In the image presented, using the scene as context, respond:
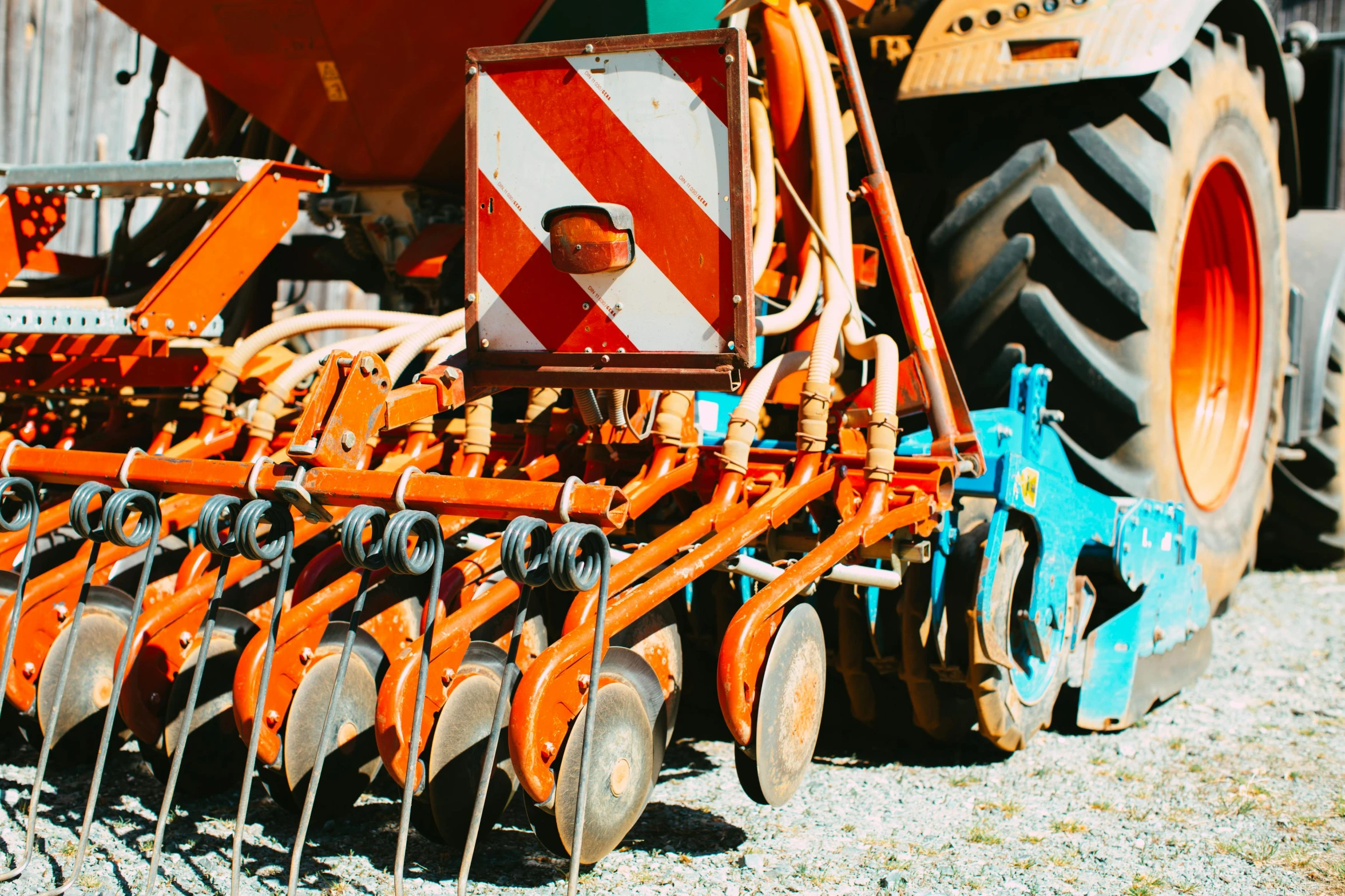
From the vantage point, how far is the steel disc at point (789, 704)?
1.93 m

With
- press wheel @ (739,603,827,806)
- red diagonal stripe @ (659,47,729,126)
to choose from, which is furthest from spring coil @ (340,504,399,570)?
red diagonal stripe @ (659,47,729,126)

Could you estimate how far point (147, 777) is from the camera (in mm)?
2482

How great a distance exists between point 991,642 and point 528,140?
1307 mm

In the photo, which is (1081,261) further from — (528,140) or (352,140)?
(352,140)

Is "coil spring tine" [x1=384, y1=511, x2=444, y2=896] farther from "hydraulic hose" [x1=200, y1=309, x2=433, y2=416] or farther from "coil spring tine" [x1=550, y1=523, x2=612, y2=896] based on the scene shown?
"hydraulic hose" [x1=200, y1=309, x2=433, y2=416]

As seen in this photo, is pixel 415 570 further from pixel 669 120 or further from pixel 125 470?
pixel 669 120

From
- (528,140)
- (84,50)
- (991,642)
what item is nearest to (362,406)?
(528,140)

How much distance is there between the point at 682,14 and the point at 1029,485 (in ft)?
4.49

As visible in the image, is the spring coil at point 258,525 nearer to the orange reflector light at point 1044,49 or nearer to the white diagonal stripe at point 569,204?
the white diagonal stripe at point 569,204

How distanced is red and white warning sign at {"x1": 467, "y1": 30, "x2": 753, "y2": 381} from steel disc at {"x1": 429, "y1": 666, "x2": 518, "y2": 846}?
1.97 feet

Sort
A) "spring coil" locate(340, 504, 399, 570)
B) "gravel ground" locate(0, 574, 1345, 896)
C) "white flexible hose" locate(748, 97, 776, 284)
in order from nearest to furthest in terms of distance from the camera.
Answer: "spring coil" locate(340, 504, 399, 570), "gravel ground" locate(0, 574, 1345, 896), "white flexible hose" locate(748, 97, 776, 284)

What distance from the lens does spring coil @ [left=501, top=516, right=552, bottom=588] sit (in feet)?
5.61

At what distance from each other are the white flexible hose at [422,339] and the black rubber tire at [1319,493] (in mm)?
3538

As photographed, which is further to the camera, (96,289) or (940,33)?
(96,289)
